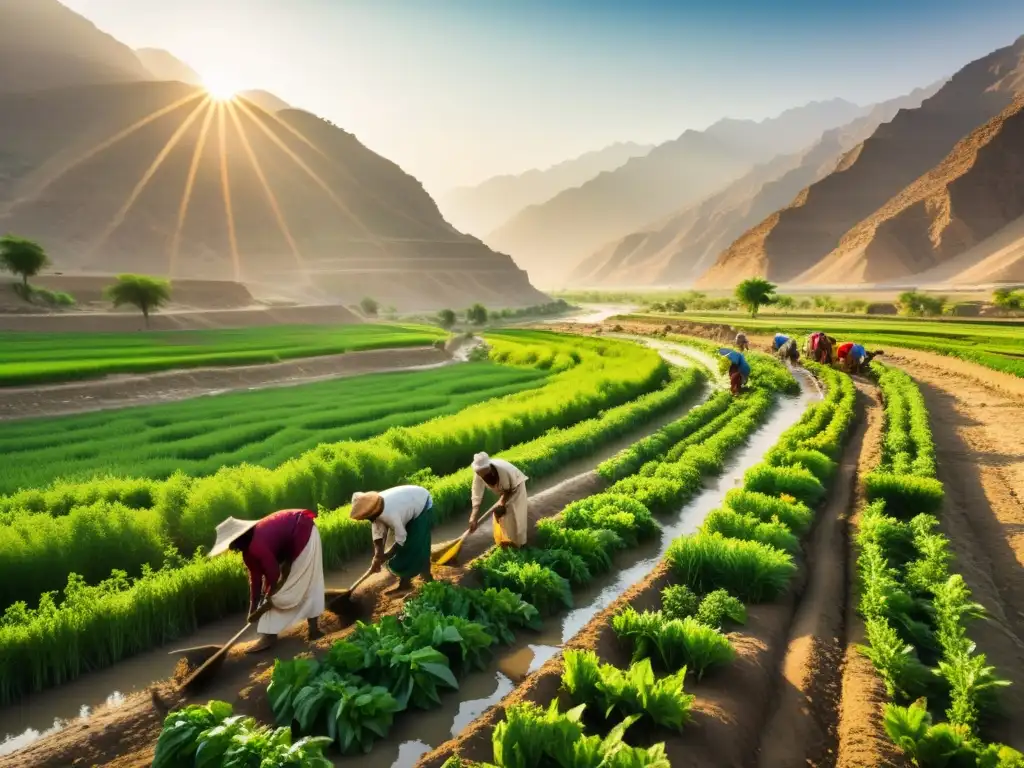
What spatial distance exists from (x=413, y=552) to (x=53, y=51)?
642 ft

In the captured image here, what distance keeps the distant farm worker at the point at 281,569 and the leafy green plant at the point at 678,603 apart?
13.2ft

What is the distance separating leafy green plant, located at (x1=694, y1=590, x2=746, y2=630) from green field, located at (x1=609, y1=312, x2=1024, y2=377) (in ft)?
67.9

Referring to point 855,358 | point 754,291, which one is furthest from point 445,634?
point 754,291

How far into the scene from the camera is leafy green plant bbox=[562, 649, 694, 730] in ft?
15.7

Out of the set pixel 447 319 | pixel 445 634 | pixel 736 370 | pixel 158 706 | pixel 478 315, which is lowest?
pixel 158 706

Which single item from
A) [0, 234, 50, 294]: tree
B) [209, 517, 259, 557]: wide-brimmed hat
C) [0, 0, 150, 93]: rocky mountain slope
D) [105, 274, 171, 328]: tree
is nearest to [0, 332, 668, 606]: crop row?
[209, 517, 259, 557]: wide-brimmed hat

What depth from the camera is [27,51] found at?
138500 millimetres

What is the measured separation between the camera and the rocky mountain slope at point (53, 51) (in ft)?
426

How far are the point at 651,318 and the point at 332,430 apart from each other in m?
54.4

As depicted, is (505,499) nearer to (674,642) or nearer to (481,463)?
(481,463)

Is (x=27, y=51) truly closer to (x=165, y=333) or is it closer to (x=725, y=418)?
(x=165, y=333)

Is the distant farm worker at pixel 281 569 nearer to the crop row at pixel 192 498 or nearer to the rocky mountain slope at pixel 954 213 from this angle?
the crop row at pixel 192 498

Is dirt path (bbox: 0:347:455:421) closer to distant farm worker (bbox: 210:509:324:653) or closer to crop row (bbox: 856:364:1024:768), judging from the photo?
distant farm worker (bbox: 210:509:324:653)

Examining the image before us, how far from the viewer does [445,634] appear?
6.02 meters
